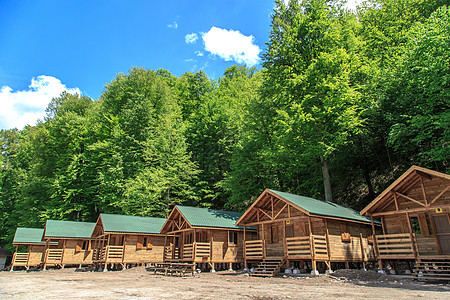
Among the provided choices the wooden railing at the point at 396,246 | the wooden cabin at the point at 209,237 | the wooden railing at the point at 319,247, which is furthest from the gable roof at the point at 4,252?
the wooden railing at the point at 396,246

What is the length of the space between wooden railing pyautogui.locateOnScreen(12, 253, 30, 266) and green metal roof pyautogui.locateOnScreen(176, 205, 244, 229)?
2473cm

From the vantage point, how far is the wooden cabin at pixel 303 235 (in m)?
17.0

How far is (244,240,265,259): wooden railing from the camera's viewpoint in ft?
65.9

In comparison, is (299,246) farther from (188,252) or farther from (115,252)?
(115,252)

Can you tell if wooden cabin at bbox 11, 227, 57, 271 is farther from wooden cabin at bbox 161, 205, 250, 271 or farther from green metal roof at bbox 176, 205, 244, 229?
green metal roof at bbox 176, 205, 244, 229

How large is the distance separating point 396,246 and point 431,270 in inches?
93.8

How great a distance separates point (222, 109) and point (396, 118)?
907 inches

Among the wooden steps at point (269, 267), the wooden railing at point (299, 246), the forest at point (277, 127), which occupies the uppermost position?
the forest at point (277, 127)

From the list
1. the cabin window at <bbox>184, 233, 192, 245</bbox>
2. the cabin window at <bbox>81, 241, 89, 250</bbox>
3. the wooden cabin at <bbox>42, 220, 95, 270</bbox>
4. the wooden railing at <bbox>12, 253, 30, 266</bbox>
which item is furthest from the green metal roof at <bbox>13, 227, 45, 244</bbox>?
the cabin window at <bbox>184, 233, 192, 245</bbox>

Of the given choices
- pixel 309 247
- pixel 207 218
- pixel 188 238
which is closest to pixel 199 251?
pixel 207 218

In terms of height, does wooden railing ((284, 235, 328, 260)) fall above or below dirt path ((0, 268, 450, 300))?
above

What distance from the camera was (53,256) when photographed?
31.0m

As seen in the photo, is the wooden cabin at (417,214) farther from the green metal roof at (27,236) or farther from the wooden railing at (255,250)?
the green metal roof at (27,236)

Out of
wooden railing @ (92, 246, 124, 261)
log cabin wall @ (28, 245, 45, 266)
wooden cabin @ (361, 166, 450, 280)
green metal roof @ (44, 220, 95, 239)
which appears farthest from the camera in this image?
log cabin wall @ (28, 245, 45, 266)
